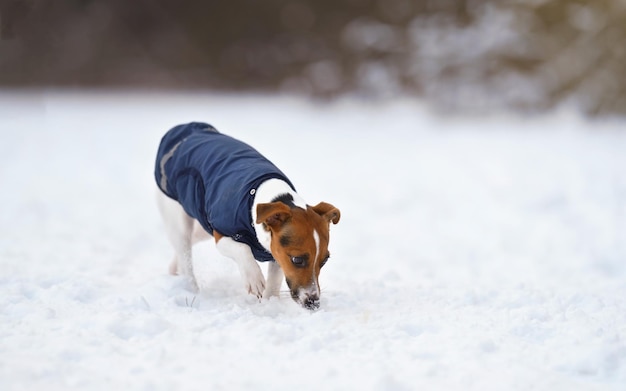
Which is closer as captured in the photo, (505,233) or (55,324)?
(55,324)

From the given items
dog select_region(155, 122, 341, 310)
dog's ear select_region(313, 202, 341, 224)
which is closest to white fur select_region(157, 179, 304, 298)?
dog select_region(155, 122, 341, 310)

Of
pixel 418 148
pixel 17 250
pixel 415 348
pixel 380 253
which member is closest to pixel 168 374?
pixel 415 348

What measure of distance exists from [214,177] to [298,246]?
95 cm

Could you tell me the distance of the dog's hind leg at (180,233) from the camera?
542 cm

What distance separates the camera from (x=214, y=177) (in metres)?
4.81

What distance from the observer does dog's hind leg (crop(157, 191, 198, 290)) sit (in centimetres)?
542

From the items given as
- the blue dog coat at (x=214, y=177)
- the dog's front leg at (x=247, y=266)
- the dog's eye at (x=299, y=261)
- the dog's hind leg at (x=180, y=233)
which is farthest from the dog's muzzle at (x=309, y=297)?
the dog's hind leg at (x=180, y=233)

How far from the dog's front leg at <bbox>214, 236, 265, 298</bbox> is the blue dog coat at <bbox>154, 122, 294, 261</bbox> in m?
0.06

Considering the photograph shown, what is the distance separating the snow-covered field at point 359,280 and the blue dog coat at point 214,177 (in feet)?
1.77

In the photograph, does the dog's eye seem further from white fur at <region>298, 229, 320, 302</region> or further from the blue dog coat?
the blue dog coat

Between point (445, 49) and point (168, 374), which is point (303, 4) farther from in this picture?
point (168, 374)

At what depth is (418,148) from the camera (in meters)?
17.0

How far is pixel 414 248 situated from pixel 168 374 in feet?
17.0

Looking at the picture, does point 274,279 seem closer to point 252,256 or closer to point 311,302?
point 252,256
